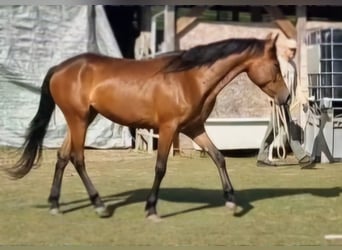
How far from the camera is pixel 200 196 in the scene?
453 centimetres

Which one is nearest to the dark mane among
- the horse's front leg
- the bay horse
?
the bay horse

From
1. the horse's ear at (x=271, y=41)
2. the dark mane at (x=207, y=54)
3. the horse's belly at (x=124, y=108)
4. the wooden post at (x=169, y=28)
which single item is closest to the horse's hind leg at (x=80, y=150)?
the horse's belly at (x=124, y=108)

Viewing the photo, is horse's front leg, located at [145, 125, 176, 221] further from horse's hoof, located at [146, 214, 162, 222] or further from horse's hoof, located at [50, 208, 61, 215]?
horse's hoof, located at [50, 208, 61, 215]

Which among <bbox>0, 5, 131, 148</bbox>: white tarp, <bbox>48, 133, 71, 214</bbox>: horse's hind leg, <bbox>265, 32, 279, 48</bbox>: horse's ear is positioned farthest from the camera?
<bbox>0, 5, 131, 148</bbox>: white tarp

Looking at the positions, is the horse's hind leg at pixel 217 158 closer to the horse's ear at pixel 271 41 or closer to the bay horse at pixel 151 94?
the bay horse at pixel 151 94

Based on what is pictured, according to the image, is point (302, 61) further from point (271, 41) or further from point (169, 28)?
point (169, 28)

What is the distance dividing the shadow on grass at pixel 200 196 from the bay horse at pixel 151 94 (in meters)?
0.09

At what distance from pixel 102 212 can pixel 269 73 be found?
1.31m

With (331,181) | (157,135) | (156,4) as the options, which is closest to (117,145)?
(157,135)

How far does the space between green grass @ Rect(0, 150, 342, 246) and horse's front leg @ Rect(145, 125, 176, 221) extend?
0.23ft

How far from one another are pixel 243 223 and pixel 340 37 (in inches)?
58.2

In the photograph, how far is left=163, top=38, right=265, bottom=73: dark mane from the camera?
4.29m

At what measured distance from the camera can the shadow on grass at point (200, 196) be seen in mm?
4402

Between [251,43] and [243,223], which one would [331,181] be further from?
[251,43]
